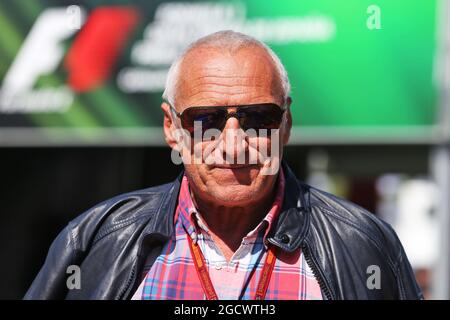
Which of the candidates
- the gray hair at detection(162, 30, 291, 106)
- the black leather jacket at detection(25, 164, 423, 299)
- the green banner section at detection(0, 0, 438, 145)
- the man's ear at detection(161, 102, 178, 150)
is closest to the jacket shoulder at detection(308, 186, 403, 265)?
the black leather jacket at detection(25, 164, 423, 299)

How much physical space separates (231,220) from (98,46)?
387 centimetres

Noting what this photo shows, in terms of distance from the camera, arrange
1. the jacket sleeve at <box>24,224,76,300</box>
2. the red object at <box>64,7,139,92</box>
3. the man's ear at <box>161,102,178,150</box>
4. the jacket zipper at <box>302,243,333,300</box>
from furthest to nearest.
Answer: the red object at <box>64,7,139,92</box> < the man's ear at <box>161,102,178,150</box> < the jacket sleeve at <box>24,224,76,300</box> < the jacket zipper at <box>302,243,333,300</box>

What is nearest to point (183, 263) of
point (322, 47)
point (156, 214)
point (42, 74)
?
point (156, 214)

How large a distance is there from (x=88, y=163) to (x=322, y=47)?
2.31 meters

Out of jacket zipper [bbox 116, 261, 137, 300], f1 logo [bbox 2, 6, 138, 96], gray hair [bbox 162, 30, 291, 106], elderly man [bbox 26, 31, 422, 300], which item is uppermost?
f1 logo [bbox 2, 6, 138, 96]

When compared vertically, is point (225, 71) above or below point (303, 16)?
below

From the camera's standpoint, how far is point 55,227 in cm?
689

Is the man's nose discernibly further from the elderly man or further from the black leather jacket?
the black leather jacket

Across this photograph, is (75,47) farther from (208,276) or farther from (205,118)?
Answer: (208,276)

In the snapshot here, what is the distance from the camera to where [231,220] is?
97.1 inches

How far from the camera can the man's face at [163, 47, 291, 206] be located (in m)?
2.37

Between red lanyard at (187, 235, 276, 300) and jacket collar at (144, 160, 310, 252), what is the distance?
2.4 inches

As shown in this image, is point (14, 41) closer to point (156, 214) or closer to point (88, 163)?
point (88, 163)

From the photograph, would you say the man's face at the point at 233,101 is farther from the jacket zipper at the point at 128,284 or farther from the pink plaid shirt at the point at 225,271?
the jacket zipper at the point at 128,284
